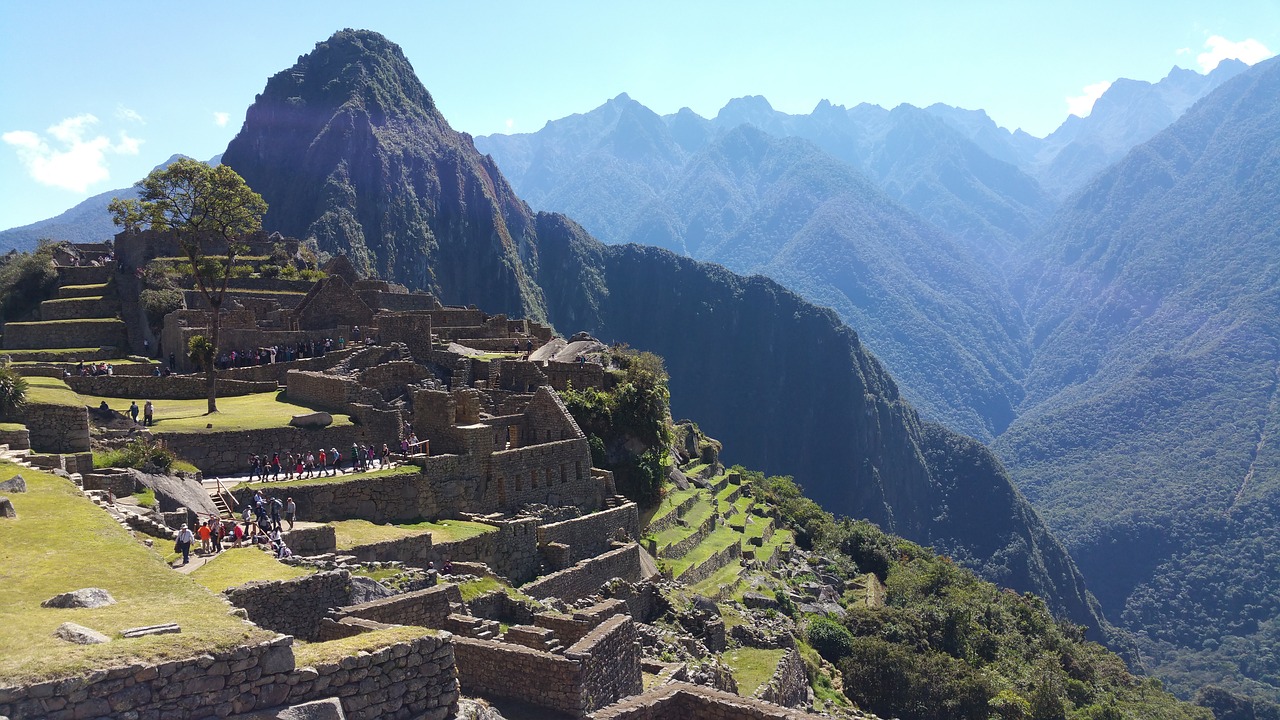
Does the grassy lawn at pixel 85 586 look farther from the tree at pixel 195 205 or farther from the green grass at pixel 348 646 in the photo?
the tree at pixel 195 205

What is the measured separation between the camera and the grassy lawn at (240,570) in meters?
13.0

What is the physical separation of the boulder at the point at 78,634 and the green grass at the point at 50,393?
47.6 ft

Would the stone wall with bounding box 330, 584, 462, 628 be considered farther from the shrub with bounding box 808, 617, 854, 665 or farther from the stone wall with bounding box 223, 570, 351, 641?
the shrub with bounding box 808, 617, 854, 665

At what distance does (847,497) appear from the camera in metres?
192

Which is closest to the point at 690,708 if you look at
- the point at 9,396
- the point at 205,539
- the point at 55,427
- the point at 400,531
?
the point at 205,539

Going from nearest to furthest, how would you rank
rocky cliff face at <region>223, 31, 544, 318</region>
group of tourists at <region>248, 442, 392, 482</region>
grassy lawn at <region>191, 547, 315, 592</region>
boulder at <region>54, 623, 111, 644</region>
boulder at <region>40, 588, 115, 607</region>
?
boulder at <region>54, 623, 111, 644</region> → boulder at <region>40, 588, 115, 607</region> → grassy lawn at <region>191, 547, 315, 592</region> → group of tourists at <region>248, 442, 392, 482</region> → rocky cliff face at <region>223, 31, 544, 318</region>

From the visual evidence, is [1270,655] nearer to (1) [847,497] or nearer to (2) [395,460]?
(1) [847,497]

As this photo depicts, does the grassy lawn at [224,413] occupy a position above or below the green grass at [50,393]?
below

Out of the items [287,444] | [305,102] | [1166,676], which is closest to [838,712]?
[287,444]

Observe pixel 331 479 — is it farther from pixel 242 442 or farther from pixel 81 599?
pixel 81 599

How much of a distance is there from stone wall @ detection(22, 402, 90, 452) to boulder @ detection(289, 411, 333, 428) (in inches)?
229

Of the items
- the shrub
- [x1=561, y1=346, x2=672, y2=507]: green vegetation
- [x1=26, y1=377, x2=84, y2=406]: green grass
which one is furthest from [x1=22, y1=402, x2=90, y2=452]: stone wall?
the shrub

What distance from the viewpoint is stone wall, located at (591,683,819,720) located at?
40.0 ft

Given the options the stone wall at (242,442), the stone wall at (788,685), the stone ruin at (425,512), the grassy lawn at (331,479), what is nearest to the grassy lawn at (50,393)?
the stone ruin at (425,512)
